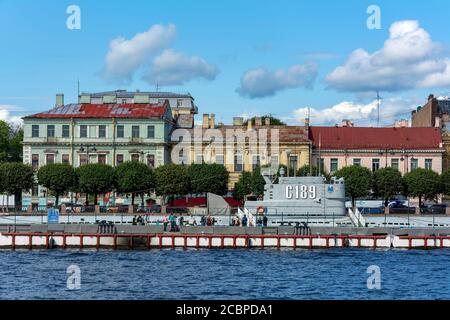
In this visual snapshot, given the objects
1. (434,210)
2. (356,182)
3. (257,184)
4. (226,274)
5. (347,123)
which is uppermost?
(347,123)

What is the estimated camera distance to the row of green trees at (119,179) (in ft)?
318

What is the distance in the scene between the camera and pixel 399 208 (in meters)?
94.5

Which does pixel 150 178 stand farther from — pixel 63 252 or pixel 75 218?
pixel 63 252

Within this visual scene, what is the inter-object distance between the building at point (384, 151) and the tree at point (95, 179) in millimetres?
27193

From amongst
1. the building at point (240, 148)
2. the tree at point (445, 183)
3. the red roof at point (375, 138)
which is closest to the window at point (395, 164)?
the red roof at point (375, 138)

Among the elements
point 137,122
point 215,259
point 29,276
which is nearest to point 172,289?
point 29,276

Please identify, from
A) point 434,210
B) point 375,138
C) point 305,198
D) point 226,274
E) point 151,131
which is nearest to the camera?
point 226,274

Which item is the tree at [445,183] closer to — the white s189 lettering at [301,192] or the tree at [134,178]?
the tree at [134,178]

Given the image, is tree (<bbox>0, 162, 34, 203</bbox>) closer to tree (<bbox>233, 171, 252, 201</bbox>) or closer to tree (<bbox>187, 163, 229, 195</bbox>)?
tree (<bbox>187, 163, 229, 195</bbox>)

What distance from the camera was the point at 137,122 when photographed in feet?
351

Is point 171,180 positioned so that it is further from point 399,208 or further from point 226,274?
point 226,274

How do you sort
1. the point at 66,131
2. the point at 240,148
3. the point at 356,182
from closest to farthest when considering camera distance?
1. the point at 356,182
2. the point at 66,131
3. the point at 240,148

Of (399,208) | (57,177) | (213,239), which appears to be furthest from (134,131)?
(213,239)

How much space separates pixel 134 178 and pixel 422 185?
30950mm
